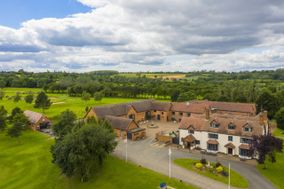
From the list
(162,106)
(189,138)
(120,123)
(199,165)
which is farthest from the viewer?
(162,106)

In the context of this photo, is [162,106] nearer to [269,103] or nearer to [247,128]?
[269,103]

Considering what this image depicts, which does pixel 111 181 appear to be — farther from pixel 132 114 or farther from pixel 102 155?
pixel 132 114

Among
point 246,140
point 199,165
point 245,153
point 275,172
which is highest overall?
point 246,140

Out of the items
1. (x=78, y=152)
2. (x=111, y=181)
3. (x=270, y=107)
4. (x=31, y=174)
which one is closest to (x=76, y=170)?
(x=78, y=152)

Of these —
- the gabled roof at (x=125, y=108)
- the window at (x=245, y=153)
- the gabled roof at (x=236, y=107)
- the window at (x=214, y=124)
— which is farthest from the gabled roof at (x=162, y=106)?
the window at (x=245, y=153)

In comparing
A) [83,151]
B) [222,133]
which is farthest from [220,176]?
[83,151]

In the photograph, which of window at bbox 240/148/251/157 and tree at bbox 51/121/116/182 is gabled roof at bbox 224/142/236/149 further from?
tree at bbox 51/121/116/182

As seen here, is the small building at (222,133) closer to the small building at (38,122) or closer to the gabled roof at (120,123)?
the gabled roof at (120,123)

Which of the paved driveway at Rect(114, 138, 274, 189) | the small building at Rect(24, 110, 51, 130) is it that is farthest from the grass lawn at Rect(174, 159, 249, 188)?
the small building at Rect(24, 110, 51, 130)
